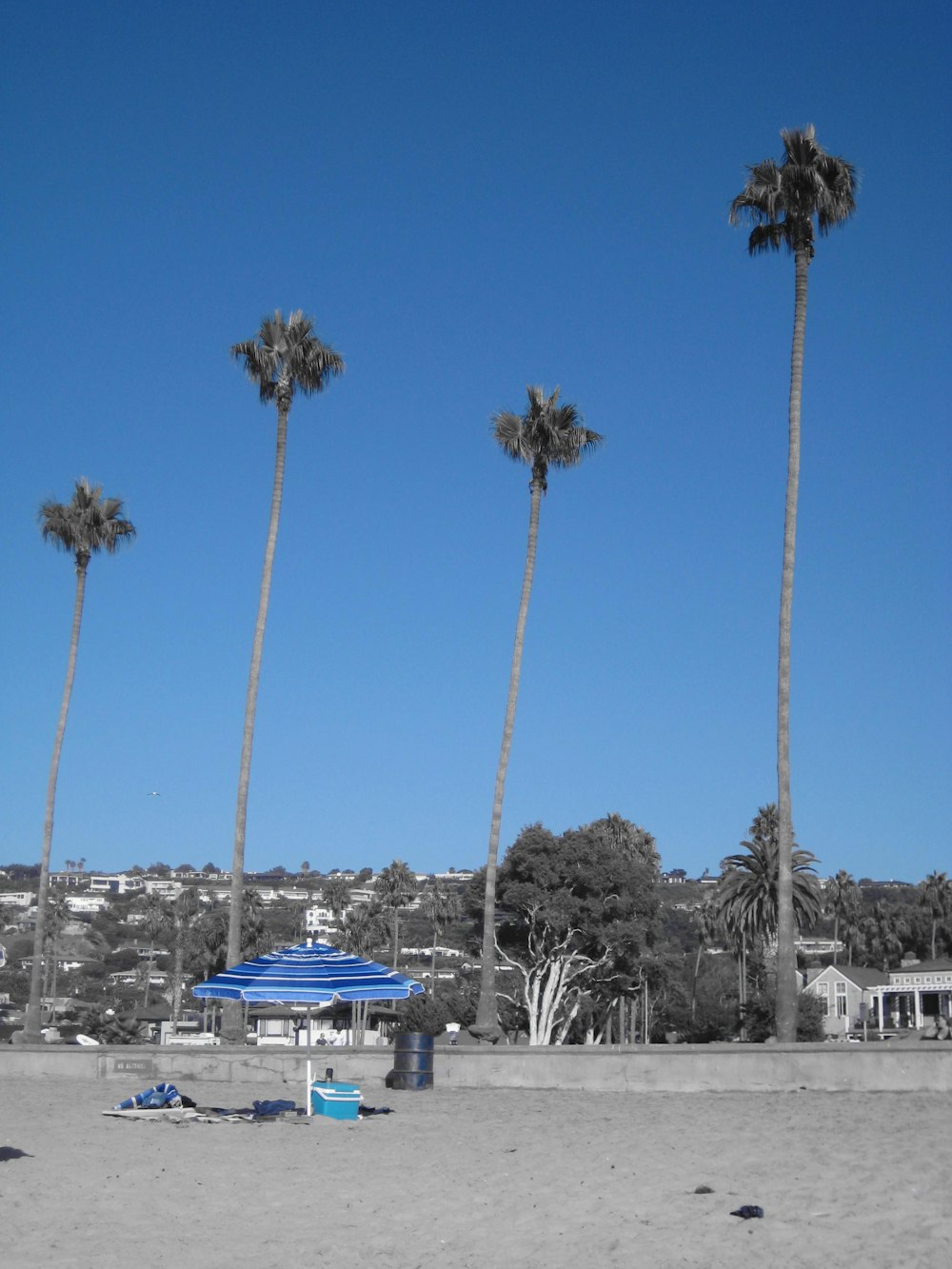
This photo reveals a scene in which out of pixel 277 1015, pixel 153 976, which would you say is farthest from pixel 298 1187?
pixel 153 976

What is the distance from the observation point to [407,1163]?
48.9 feet

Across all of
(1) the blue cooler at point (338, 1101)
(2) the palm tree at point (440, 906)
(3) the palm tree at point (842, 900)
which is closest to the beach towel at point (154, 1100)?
(1) the blue cooler at point (338, 1101)

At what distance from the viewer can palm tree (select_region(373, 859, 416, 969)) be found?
106m

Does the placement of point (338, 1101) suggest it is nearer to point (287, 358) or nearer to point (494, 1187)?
point (494, 1187)

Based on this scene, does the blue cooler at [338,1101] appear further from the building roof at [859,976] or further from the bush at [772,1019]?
the building roof at [859,976]

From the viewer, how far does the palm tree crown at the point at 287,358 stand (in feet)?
118

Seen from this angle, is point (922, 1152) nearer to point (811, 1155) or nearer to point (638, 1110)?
point (811, 1155)

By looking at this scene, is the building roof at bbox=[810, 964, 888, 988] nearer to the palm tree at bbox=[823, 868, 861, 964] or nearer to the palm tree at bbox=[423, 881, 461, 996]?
the palm tree at bbox=[823, 868, 861, 964]

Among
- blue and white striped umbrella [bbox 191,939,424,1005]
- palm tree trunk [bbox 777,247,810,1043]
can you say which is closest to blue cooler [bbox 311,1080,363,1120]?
blue and white striped umbrella [bbox 191,939,424,1005]

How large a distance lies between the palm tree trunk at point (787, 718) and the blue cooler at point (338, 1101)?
969cm

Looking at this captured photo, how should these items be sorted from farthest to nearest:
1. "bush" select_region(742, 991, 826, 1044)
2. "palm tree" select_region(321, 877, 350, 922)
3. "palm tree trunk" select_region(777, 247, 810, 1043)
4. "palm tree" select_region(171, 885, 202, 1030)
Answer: "palm tree" select_region(321, 877, 350, 922), "palm tree" select_region(171, 885, 202, 1030), "bush" select_region(742, 991, 826, 1044), "palm tree trunk" select_region(777, 247, 810, 1043)

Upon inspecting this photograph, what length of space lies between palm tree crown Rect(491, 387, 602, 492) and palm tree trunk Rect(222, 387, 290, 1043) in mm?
5960

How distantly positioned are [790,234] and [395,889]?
83986mm

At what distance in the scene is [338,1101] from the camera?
763 inches
